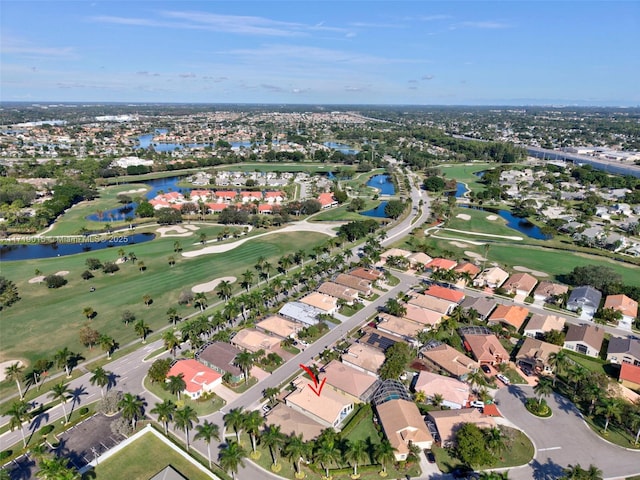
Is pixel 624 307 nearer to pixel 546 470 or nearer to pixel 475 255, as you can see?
pixel 475 255

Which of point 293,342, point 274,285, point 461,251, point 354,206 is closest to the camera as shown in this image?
point 293,342

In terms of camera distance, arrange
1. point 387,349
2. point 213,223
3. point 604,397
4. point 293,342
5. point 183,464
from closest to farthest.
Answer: point 183,464, point 604,397, point 387,349, point 293,342, point 213,223

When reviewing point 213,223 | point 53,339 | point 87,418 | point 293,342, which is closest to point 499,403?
point 293,342

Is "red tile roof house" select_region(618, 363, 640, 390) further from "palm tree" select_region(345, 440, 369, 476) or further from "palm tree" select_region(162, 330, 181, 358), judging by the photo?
"palm tree" select_region(162, 330, 181, 358)

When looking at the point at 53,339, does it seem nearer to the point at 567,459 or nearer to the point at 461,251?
the point at 567,459

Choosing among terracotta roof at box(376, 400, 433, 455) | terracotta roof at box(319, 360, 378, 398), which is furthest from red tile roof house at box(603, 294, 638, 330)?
terracotta roof at box(319, 360, 378, 398)

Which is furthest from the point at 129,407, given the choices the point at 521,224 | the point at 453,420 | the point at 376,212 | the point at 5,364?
the point at 521,224

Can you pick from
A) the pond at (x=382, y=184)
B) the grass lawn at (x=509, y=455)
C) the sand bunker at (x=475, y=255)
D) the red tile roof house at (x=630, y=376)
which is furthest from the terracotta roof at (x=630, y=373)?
the pond at (x=382, y=184)
